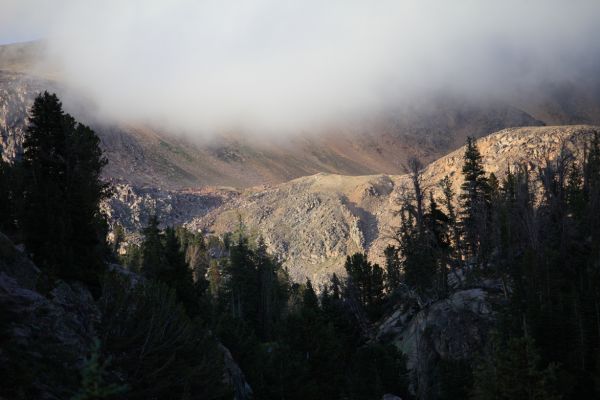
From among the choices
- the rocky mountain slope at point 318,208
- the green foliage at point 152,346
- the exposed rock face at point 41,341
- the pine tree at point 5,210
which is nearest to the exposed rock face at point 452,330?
the green foliage at point 152,346

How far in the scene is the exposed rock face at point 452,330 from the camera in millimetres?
31938

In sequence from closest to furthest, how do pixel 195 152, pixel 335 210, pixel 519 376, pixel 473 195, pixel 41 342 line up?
1. pixel 41 342
2. pixel 519 376
3. pixel 473 195
4. pixel 335 210
5. pixel 195 152

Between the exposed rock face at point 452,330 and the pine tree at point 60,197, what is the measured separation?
18.3 meters

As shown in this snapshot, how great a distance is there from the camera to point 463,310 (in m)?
33.9

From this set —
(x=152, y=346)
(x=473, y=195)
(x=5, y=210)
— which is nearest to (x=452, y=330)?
(x=473, y=195)

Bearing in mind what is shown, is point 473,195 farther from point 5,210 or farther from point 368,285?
point 5,210

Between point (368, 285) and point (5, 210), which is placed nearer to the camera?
point (5, 210)

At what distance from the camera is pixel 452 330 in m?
33.6

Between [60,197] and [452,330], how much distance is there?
23224 mm

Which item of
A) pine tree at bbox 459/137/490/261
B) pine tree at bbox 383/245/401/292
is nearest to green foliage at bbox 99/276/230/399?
pine tree at bbox 459/137/490/261

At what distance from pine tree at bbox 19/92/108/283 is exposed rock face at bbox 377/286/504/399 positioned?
1831cm

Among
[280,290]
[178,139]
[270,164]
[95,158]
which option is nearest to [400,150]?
[270,164]

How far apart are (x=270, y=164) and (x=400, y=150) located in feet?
173

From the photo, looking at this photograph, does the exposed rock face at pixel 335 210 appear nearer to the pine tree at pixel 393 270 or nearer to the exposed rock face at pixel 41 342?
the pine tree at pixel 393 270
